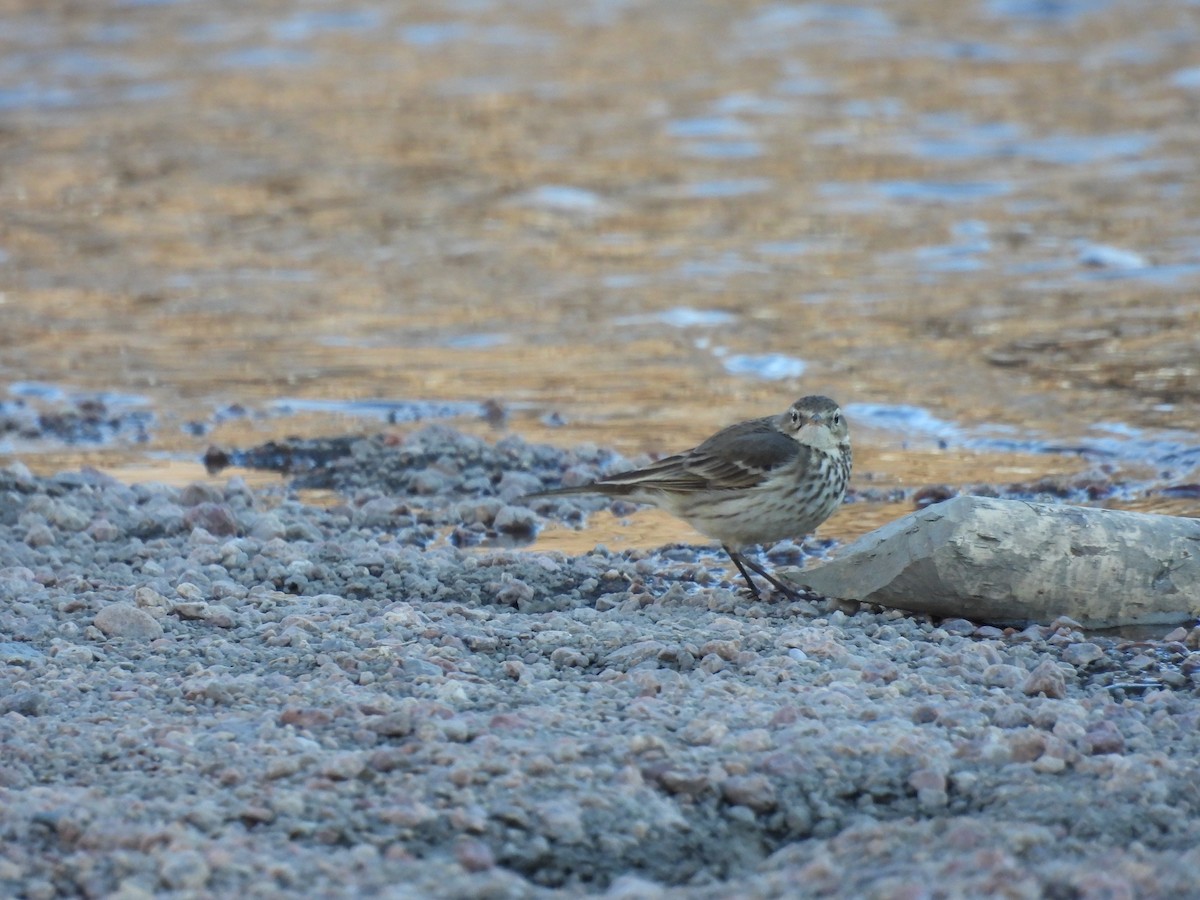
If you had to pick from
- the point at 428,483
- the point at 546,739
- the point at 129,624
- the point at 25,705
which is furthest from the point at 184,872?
the point at 428,483

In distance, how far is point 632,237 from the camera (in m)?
13.6

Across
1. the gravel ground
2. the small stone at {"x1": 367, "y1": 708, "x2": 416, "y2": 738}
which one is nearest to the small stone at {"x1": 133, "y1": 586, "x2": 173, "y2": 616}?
the gravel ground

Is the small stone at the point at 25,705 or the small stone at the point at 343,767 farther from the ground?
the small stone at the point at 343,767

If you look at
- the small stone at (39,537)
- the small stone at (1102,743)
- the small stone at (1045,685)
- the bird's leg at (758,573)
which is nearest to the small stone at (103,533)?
the small stone at (39,537)

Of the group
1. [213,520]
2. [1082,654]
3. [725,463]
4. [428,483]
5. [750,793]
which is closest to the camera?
[750,793]

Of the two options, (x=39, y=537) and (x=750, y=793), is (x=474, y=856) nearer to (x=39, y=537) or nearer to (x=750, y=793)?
(x=750, y=793)

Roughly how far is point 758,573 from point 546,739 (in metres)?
2.21

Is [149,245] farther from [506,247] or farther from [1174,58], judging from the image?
[1174,58]

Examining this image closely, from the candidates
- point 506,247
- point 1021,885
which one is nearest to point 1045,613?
point 1021,885

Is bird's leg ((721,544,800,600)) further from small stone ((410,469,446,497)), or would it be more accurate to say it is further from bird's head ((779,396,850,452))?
small stone ((410,469,446,497))

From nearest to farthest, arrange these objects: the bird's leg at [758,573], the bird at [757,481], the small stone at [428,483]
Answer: the bird's leg at [758,573]
the bird at [757,481]
the small stone at [428,483]

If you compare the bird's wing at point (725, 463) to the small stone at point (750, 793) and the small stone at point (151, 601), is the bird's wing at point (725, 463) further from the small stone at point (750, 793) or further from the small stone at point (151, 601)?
the small stone at point (750, 793)

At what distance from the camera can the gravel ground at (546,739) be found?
3.93m

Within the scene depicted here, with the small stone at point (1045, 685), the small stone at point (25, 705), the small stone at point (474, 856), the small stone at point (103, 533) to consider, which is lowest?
the small stone at point (103, 533)
